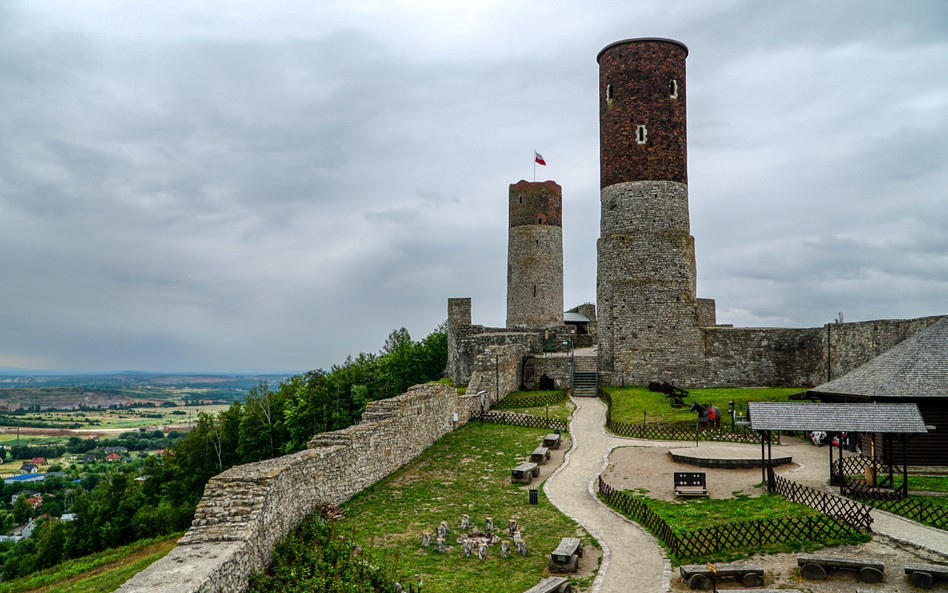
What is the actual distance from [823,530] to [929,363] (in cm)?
944

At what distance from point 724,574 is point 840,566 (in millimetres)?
2261

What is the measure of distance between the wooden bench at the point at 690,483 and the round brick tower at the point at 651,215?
1601 cm

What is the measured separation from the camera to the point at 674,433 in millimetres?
23500

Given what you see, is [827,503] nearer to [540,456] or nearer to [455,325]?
[540,456]

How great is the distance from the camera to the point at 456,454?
21.7 metres

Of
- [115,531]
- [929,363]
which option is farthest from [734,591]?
[115,531]

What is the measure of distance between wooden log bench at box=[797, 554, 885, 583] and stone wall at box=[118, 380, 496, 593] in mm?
11074

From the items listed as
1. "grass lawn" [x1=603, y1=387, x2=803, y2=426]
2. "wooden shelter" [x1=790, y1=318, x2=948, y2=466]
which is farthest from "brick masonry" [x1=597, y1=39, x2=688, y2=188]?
"wooden shelter" [x1=790, y1=318, x2=948, y2=466]

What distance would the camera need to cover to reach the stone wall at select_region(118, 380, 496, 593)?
33.7 feet

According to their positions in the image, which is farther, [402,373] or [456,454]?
[402,373]

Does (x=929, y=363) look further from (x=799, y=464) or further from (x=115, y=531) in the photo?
(x=115, y=531)

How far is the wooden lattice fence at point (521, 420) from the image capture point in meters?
25.4

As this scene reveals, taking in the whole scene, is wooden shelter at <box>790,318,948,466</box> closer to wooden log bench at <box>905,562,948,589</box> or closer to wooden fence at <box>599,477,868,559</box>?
wooden fence at <box>599,477,868,559</box>

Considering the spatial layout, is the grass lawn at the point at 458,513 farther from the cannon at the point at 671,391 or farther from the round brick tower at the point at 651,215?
the round brick tower at the point at 651,215
